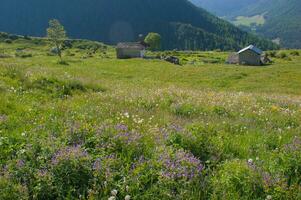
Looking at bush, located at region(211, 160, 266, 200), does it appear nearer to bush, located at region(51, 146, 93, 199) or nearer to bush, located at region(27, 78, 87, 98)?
bush, located at region(51, 146, 93, 199)

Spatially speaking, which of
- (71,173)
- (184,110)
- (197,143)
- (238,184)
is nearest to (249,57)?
(184,110)

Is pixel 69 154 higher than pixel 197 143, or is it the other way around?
pixel 69 154

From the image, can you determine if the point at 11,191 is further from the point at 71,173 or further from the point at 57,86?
the point at 57,86

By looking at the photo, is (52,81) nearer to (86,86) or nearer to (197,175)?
(86,86)

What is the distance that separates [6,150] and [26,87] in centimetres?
888

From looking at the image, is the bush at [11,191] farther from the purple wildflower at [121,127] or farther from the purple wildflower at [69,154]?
the purple wildflower at [121,127]

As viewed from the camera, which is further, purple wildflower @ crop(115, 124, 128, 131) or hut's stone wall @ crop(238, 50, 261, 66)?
hut's stone wall @ crop(238, 50, 261, 66)

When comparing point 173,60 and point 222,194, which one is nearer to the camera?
point 222,194

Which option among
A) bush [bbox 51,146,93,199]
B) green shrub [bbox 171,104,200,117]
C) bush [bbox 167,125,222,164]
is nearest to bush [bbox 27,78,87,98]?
green shrub [bbox 171,104,200,117]

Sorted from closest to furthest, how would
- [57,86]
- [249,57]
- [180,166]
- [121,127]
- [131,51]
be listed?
[180,166] < [121,127] < [57,86] < [249,57] < [131,51]

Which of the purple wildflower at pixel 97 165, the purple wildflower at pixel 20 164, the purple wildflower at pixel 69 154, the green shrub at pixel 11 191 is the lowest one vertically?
the green shrub at pixel 11 191

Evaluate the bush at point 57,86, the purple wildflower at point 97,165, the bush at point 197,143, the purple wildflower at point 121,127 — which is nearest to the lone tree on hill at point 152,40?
the bush at point 57,86

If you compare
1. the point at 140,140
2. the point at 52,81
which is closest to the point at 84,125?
the point at 140,140

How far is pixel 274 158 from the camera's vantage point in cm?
735
